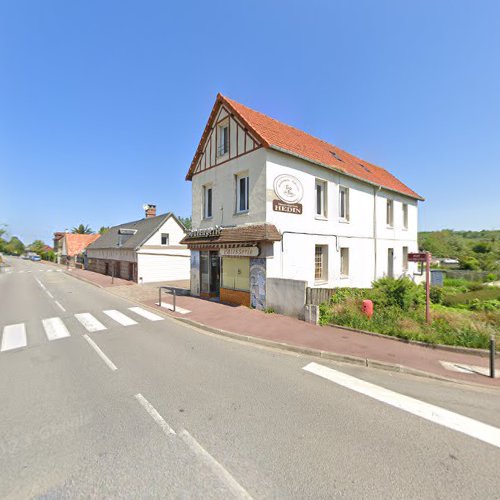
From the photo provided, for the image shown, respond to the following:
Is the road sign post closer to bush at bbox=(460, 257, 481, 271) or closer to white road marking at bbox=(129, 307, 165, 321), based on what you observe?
white road marking at bbox=(129, 307, 165, 321)

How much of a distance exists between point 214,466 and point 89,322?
28.7ft

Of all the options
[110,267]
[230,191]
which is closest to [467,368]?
[230,191]

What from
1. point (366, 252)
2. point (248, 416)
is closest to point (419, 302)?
point (366, 252)

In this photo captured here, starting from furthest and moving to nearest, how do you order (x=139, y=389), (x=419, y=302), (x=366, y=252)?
(x=366, y=252) → (x=419, y=302) → (x=139, y=389)

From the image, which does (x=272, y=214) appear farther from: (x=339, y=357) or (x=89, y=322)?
(x=89, y=322)

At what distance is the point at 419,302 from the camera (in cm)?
1065

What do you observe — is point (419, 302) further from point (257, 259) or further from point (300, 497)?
point (300, 497)

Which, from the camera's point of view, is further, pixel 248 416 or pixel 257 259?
pixel 257 259

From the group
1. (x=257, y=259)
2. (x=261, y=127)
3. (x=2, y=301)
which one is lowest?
(x=2, y=301)

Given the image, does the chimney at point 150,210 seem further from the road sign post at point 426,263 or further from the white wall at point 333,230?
the road sign post at point 426,263

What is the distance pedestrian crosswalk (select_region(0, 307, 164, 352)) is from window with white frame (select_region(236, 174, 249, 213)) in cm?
605

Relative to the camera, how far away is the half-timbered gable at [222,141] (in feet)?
38.7

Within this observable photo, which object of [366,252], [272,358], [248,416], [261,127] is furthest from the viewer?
[366,252]

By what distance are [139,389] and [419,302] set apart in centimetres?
1087
